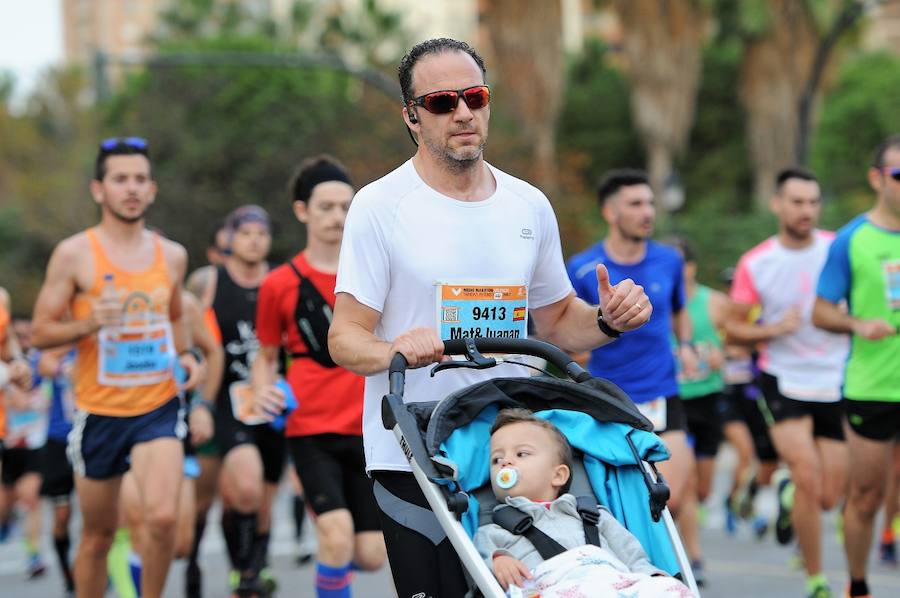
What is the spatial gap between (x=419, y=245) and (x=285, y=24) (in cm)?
5494

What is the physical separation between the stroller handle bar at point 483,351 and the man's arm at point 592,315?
Result: 23 cm

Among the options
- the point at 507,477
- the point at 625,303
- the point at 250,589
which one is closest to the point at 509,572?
the point at 507,477

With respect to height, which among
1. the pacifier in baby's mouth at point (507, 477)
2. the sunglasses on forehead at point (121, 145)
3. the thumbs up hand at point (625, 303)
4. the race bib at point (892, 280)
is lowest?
the pacifier in baby's mouth at point (507, 477)

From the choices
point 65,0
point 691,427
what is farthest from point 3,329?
point 65,0

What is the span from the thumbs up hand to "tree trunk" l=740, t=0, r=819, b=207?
2964 cm

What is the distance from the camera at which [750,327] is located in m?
9.34

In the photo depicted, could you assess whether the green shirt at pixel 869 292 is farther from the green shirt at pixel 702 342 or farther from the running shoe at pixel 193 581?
the running shoe at pixel 193 581

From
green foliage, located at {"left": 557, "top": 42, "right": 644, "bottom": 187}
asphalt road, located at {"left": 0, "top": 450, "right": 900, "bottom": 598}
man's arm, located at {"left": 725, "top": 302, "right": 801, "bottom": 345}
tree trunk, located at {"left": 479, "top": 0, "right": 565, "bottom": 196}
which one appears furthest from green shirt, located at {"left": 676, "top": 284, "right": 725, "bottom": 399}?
green foliage, located at {"left": 557, "top": 42, "right": 644, "bottom": 187}

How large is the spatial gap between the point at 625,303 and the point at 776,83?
3231cm

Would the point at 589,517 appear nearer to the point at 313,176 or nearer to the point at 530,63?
the point at 313,176

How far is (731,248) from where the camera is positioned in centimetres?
3559

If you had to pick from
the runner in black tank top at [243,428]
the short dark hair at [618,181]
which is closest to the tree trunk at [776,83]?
the short dark hair at [618,181]

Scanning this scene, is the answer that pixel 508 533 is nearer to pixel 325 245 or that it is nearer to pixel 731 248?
pixel 325 245

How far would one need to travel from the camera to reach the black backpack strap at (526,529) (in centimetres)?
424
